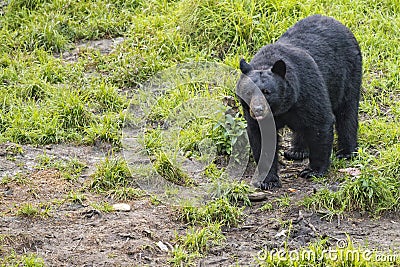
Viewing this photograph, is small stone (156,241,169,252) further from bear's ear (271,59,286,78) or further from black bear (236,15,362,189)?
bear's ear (271,59,286,78)

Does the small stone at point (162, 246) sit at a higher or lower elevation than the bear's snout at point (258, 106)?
lower

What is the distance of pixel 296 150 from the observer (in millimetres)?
7832

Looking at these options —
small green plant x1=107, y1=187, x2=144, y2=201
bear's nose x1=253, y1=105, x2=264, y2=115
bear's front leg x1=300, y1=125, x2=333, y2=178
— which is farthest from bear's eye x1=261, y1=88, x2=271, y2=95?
small green plant x1=107, y1=187, x2=144, y2=201

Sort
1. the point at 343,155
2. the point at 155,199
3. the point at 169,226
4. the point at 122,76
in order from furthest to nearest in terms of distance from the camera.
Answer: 1. the point at 122,76
2. the point at 343,155
3. the point at 155,199
4. the point at 169,226

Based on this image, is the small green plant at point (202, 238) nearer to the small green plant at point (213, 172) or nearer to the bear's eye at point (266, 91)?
the small green plant at point (213, 172)

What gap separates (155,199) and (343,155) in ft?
6.88

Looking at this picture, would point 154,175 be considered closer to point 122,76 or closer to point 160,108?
point 160,108

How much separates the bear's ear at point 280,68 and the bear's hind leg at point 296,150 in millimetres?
1204

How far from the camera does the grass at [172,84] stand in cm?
689

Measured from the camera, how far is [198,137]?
25.6 feet

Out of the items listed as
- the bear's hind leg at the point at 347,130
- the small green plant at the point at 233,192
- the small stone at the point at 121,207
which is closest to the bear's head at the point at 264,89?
the small green plant at the point at 233,192

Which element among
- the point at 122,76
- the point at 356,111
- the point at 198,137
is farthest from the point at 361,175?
the point at 122,76

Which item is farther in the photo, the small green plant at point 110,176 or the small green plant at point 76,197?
the small green plant at point 110,176

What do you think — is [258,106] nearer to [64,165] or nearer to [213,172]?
[213,172]
